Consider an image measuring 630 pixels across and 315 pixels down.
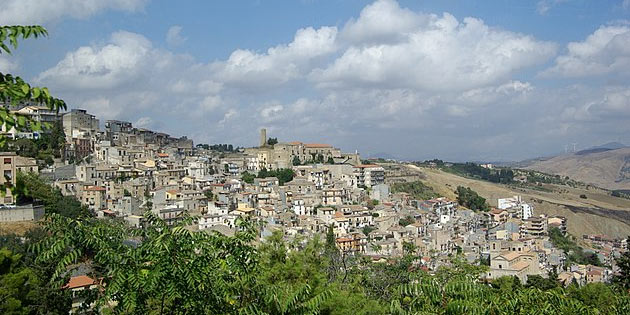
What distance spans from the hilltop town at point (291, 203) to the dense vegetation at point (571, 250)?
0.22m

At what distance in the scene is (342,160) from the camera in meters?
75.9

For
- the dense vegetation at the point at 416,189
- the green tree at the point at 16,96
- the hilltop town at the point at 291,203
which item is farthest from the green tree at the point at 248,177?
the green tree at the point at 16,96

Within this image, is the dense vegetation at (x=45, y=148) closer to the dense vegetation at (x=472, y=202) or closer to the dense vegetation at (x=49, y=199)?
→ the dense vegetation at (x=49, y=199)

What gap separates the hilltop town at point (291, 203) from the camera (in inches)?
1661

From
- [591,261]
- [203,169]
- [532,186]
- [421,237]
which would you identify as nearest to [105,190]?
Answer: [203,169]

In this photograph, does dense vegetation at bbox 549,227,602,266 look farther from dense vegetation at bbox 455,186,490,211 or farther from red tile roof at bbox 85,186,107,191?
red tile roof at bbox 85,186,107,191

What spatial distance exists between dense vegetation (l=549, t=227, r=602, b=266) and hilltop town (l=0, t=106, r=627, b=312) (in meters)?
0.22

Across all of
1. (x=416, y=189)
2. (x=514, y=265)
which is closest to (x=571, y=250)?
(x=514, y=265)

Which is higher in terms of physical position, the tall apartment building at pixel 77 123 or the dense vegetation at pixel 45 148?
the tall apartment building at pixel 77 123

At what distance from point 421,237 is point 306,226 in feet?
37.4

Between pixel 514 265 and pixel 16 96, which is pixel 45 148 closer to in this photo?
pixel 514 265

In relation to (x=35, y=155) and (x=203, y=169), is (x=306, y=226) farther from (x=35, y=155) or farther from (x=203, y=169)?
(x=35, y=155)

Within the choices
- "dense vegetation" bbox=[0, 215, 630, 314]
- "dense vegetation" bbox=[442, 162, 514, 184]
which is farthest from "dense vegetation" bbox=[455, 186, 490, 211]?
"dense vegetation" bbox=[0, 215, 630, 314]

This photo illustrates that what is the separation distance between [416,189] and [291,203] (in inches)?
1308
